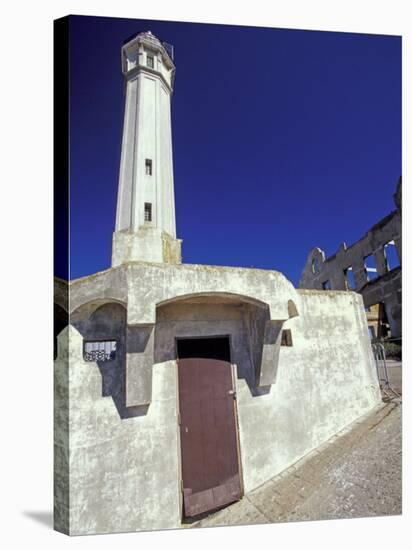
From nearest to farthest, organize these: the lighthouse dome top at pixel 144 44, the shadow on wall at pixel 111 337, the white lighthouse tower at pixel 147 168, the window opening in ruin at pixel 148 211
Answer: the shadow on wall at pixel 111 337, the lighthouse dome top at pixel 144 44, the white lighthouse tower at pixel 147 168, the window opening in ruin at pixel 148 211

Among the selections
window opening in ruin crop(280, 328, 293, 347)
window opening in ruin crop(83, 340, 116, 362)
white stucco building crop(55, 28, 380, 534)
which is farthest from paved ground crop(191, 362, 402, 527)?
window opening in ruin crop(83, 340, 116, 362)

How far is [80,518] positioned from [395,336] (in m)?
6.29

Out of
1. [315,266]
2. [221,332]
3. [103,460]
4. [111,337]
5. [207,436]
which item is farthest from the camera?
[315,266]

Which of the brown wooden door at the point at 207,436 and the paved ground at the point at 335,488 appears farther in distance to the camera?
the brown wooden door at the point at 207,436

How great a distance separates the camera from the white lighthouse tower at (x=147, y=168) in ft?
19.7

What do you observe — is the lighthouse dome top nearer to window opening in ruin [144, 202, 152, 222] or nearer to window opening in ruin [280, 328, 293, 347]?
window opening in ruin [144, 202, 152, 222]

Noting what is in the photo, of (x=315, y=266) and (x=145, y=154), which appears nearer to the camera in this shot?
(x=145, y=154)

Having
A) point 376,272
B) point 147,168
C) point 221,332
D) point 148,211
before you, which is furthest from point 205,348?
Result: point 376,272

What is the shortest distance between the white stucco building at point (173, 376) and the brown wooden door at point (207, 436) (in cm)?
2

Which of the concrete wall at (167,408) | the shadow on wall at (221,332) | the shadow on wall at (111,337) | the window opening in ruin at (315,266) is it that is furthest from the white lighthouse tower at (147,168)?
the window opening in ruin at (315,266)

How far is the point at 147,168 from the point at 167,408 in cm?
493

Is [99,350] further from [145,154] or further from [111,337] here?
[145,154]

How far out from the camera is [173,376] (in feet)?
16.1

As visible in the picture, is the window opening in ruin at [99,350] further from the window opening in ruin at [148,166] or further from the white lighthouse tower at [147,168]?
the window opening in ruin at [148,166]
